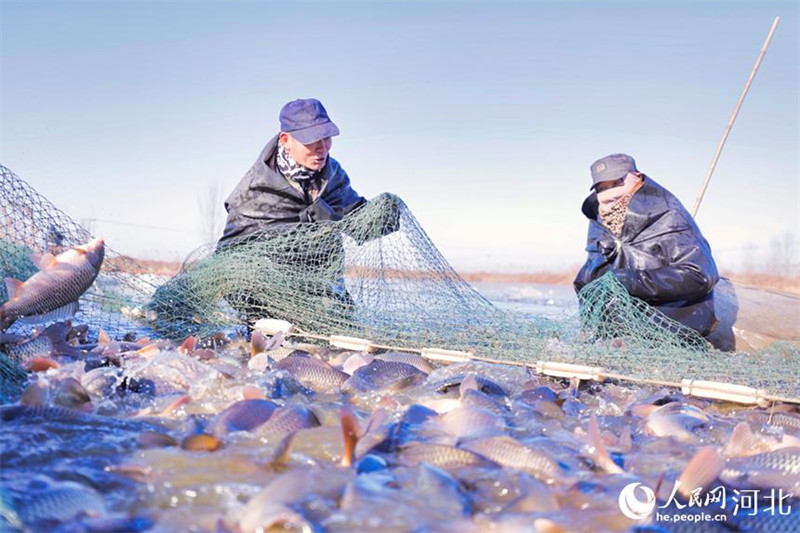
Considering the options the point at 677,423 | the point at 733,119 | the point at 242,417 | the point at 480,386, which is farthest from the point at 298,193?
the point at 733,119

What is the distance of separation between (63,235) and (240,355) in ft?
5.72

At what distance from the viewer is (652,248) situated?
22.1 feet

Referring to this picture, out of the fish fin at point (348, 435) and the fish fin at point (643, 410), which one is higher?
the fish fin at point (348, 435)

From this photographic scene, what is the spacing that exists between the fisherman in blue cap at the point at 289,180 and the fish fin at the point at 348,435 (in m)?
4.25

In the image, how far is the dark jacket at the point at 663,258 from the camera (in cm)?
645

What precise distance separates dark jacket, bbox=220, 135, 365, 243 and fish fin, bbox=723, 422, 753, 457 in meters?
4.35

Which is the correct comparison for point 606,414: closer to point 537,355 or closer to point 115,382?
point 537,355

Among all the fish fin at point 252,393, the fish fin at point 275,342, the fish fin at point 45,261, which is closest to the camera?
the fish fin at point 252,393

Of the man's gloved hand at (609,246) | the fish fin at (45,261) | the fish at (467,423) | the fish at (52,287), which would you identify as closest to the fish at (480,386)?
the fish at (467,423)

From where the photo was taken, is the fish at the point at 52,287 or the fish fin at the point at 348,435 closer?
the fish fin at the point at 348,435

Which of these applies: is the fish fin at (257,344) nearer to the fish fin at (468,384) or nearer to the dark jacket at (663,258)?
the fish fin at (468,384)

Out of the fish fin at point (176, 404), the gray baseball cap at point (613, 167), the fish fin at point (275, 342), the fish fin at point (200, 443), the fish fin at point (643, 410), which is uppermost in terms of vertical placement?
the gray baseball cap at point (613, 167)

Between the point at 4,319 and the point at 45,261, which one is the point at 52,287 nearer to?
the point at 45,261

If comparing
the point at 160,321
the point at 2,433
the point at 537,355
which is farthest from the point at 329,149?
the point at 2,433
